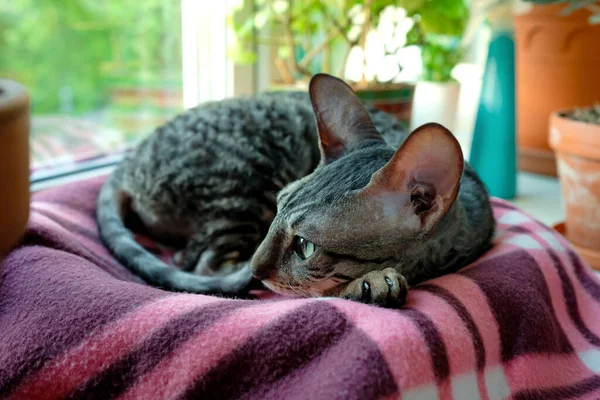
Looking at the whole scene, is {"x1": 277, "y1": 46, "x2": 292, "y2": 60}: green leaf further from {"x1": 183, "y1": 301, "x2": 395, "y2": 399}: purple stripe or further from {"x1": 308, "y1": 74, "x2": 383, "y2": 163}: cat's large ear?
{"x1": 183, "y1": 301, "x2": 395, "y2": 399}: purple stripe

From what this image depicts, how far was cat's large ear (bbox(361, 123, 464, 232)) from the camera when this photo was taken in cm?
86

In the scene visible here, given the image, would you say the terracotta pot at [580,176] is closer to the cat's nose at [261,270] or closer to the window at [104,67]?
the cat's nose at [261,270]

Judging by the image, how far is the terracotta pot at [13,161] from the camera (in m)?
0.88

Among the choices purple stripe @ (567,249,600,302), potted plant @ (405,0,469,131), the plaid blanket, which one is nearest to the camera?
the plaid blanket

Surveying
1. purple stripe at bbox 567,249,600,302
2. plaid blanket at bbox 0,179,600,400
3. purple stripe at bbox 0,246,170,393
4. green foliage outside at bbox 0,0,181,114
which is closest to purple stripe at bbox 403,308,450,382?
plaid blanket at bbox 0,179,600,400

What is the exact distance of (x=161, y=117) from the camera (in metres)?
2.24

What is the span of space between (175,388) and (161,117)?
159 centimetres

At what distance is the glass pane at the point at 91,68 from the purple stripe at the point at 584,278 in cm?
146

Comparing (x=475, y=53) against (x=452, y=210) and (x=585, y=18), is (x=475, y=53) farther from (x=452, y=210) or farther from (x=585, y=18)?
(x=452, y=210)

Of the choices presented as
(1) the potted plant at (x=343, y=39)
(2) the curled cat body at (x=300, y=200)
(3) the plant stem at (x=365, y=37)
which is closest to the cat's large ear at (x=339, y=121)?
(2) the curled cat body at (x=300, y=200)

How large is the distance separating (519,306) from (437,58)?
67.4 inches

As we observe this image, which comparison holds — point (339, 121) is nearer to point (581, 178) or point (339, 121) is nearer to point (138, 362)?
point (138, 362)

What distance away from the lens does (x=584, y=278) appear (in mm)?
1317

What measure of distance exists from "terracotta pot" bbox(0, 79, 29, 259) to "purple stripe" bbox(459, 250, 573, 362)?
2.51ft
